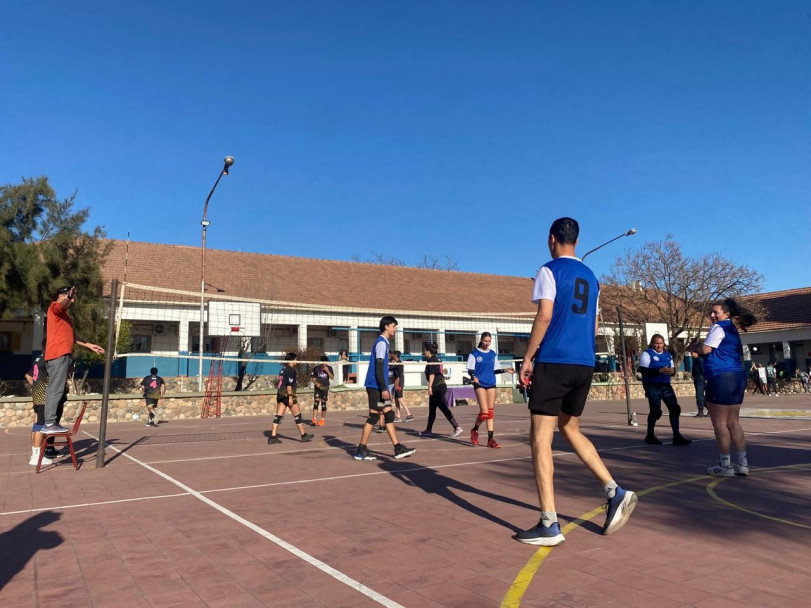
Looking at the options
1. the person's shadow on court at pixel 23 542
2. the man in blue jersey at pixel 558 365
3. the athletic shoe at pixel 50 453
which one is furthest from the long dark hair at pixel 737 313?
the athletic shoe at pixel 50 453

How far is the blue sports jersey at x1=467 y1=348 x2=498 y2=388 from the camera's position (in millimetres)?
10297

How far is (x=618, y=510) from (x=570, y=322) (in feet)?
4.67

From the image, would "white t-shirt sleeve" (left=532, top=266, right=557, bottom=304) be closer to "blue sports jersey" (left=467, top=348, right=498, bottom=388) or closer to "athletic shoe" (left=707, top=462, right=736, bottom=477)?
"athletic shoe" (left=707, top=462, right=736, bottom=477)

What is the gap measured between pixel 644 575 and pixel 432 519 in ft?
6.17

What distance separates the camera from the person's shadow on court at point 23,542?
12.5 ft

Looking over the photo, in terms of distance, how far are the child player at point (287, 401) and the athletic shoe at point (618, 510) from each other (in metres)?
7.57

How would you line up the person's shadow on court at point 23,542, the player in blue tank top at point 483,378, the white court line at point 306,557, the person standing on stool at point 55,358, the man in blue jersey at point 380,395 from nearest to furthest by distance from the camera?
the white court line at point 306,557 < the person's shadow on court at point 23,542 < the person standing on stool at point 55,358 < the man in blue jersey at point 380,395 < the player in blue tank top at point 483,378

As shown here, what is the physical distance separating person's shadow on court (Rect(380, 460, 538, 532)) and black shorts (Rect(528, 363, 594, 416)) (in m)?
1.04

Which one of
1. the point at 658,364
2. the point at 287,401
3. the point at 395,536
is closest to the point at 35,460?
the point at 287,401

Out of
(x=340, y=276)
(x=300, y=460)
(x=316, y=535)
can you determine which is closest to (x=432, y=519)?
(x=316, y=535)

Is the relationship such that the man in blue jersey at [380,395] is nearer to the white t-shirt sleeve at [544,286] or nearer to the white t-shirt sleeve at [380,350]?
the white t-shirt sleeve at [380,350]

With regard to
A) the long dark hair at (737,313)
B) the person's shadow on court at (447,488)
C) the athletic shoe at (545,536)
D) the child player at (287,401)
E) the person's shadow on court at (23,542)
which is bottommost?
the person's shadow on court at (447,488)

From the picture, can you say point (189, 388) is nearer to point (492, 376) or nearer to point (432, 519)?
point (492, 376)

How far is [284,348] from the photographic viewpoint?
1164 inches
